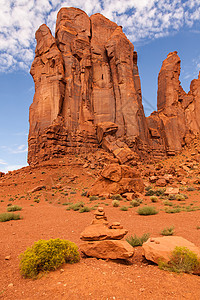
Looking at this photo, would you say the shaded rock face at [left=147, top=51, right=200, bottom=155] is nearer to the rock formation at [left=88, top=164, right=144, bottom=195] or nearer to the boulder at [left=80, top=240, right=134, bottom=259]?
the rock formation at [left=88, top=164, right=144, bottom=195]

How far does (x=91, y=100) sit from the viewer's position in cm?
3619

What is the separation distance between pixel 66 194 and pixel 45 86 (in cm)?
2088

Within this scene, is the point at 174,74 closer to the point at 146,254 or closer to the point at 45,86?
the point at 45,86

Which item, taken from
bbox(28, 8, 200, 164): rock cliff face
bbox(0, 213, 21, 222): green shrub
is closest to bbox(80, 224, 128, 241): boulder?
bbox(0, 213, 21, 222): green shrub

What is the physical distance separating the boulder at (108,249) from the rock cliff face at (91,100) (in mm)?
25284

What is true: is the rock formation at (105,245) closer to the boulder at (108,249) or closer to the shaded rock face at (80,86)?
the boulder at (108,249)

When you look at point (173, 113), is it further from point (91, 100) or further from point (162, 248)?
point (162, 248)

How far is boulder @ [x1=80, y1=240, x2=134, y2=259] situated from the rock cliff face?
83.0 feet

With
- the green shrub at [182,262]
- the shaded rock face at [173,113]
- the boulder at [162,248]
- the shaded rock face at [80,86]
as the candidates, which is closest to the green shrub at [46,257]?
the boulder at [162,248]

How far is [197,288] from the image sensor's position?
305 centimetres

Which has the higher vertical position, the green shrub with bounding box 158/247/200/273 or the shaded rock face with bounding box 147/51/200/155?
the shaded rock face with bounding box 147/51/200/155

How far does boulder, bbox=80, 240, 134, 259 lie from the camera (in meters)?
4.19

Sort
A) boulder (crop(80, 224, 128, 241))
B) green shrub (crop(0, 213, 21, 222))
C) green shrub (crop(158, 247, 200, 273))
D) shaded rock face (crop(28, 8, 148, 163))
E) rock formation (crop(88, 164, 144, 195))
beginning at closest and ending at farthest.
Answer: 1. green shrub (crop(158, 247, 200, 273))
2. boulder (crop(80, 224, 128, 241))
3. green shrub (crop(0, 213, 21, 222))
4. rock formation (crop(88, 164, 144, 195))
5. shaded rock face (crop(28, 8, 148, 163))

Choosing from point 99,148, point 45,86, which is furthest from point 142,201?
point 45,86
